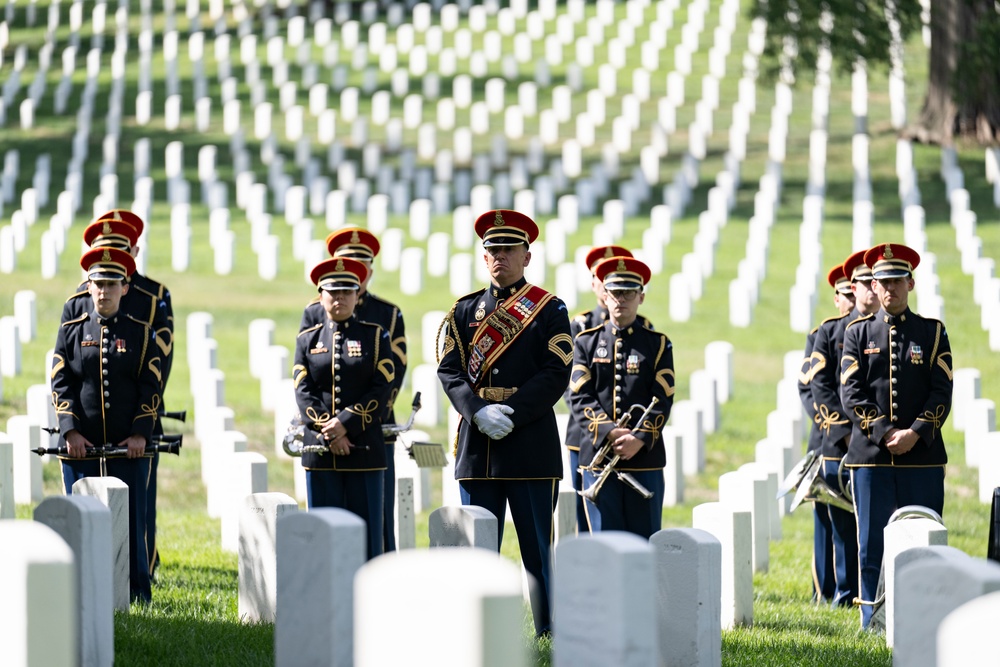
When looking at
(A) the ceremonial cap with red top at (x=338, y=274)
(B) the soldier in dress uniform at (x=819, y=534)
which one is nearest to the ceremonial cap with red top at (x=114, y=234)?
(A) the ceremonial cap with red top at (x=338, y=274)

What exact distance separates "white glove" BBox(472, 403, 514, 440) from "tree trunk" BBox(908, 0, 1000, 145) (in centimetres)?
1769

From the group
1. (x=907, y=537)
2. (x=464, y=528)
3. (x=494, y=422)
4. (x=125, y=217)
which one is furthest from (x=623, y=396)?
(x=125, y=217)

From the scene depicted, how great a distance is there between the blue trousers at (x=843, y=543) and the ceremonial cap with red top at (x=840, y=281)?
1.13 m

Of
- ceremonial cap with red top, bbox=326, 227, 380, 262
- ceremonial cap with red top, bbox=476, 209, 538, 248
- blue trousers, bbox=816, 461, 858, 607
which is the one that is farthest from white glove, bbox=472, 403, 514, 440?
blue trousers, bbox=816, 461, 858, 607

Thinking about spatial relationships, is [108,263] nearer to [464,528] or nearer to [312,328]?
[312,328]

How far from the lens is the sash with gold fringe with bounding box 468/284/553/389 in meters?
7.73

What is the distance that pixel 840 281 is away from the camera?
1016 cm

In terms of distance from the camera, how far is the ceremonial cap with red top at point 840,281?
1000cm

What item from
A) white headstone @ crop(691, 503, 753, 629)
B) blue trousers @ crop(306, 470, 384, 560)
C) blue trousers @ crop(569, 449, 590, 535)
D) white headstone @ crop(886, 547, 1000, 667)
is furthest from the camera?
blue trousers @ crop(569, 449, 590, 535)

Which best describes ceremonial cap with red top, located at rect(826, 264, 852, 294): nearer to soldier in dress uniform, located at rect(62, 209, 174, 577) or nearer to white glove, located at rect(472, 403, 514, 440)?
white glove, located at rect(472, 403, 514, 440)

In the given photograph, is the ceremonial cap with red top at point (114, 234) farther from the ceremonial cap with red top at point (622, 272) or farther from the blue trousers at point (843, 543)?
the blue trousers at point (843, 543)

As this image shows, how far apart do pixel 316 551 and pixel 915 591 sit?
183 cm

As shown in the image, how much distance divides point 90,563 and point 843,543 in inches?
190

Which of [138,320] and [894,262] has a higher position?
[894,262]
